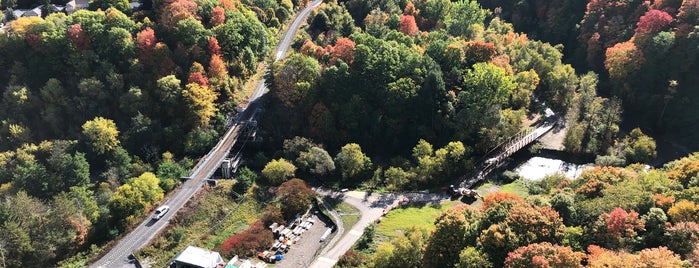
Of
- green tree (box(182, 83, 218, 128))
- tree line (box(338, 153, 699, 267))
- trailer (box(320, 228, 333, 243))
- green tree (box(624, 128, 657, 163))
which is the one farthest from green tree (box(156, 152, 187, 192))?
green tree (box(624, 128, 657, 163))

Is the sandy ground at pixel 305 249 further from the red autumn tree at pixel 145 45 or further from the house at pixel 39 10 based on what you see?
the house at pixel 39 10

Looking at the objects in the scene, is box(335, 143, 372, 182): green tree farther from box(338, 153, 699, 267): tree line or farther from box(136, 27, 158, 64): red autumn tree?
box(136, 27, 158, 64): red autumn tree

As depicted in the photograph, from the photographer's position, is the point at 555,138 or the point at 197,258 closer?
the point at 197,258

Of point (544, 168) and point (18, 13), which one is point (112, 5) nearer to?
point (18, 13)

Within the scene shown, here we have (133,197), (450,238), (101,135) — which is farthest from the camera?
(101,135)

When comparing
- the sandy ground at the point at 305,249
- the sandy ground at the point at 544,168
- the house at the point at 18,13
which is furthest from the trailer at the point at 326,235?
the house at the point at 18,13

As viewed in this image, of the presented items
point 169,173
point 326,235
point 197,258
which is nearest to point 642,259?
point 326,235
